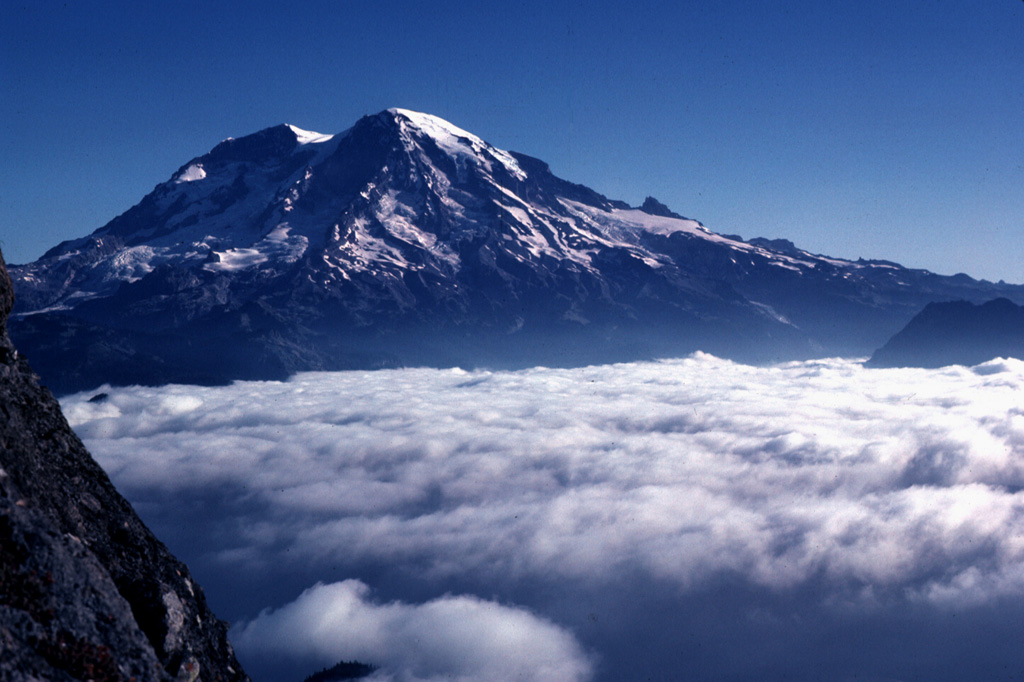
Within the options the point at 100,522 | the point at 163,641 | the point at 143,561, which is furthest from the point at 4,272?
the point at 163,641

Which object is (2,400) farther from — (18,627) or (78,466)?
(18,627)

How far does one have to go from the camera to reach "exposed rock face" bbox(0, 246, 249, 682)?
12.4 meters

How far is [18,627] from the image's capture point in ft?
39.3

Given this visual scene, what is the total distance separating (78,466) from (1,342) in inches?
168

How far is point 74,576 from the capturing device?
529 inches

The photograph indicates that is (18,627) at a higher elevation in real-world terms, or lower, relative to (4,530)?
lower

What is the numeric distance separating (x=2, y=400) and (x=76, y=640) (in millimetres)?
8232

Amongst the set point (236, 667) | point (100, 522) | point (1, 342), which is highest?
point (1, 342)

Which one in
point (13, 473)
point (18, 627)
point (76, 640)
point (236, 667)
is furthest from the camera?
point (236, 667)

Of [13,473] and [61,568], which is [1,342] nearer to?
[13,473]

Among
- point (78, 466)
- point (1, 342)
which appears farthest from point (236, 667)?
point (1, 342)

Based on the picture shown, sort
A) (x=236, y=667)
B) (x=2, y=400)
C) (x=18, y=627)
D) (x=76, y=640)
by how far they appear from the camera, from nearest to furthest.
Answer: (x=18, y=627), (x=76, y=640), (x=2, y=400), (x=236, y=667)

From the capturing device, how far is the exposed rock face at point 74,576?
12414 millimetres

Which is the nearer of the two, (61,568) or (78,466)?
(61,568)
